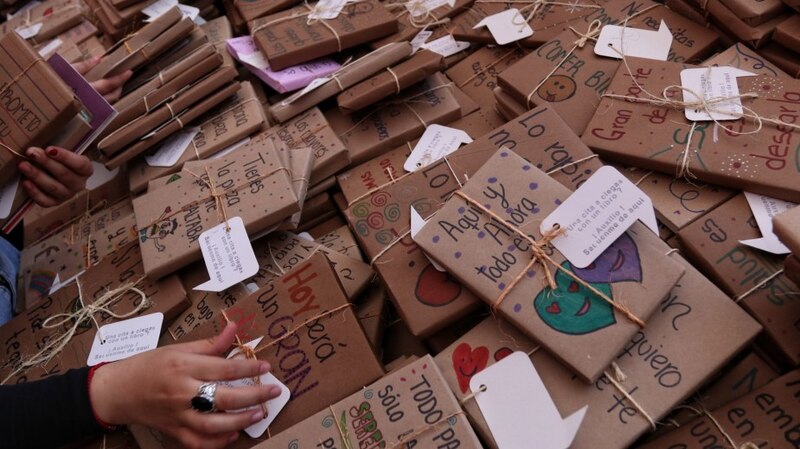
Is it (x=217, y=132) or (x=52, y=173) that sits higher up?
(x=52, y=173)

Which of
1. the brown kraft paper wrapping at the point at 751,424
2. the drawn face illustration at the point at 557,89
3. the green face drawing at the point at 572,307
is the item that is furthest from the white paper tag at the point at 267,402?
the drawn face illustration at the point at 557,89

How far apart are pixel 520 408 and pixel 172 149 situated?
1247mm

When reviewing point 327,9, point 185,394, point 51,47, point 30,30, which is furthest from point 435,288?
point 30,30

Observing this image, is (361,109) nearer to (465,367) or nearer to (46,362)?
(465,367)

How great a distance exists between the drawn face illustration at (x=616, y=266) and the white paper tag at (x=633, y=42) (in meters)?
0.64

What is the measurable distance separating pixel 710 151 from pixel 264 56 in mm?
1264

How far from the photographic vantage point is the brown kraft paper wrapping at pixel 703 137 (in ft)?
3.82

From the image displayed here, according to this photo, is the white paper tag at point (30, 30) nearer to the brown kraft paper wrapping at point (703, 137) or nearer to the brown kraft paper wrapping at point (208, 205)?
the brown kraft paper wrapping at point (208, 205)

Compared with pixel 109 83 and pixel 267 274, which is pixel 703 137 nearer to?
pixel 267 274

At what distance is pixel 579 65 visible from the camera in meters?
1.48

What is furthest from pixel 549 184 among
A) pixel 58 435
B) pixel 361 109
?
pixel 58 435

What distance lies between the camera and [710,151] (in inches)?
47.6

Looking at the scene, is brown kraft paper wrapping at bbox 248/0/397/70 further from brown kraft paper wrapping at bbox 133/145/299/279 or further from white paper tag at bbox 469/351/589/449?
white paper tag at bbox 469/351/589/449

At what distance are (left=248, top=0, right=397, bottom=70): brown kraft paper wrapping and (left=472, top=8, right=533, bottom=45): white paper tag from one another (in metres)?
0.30
